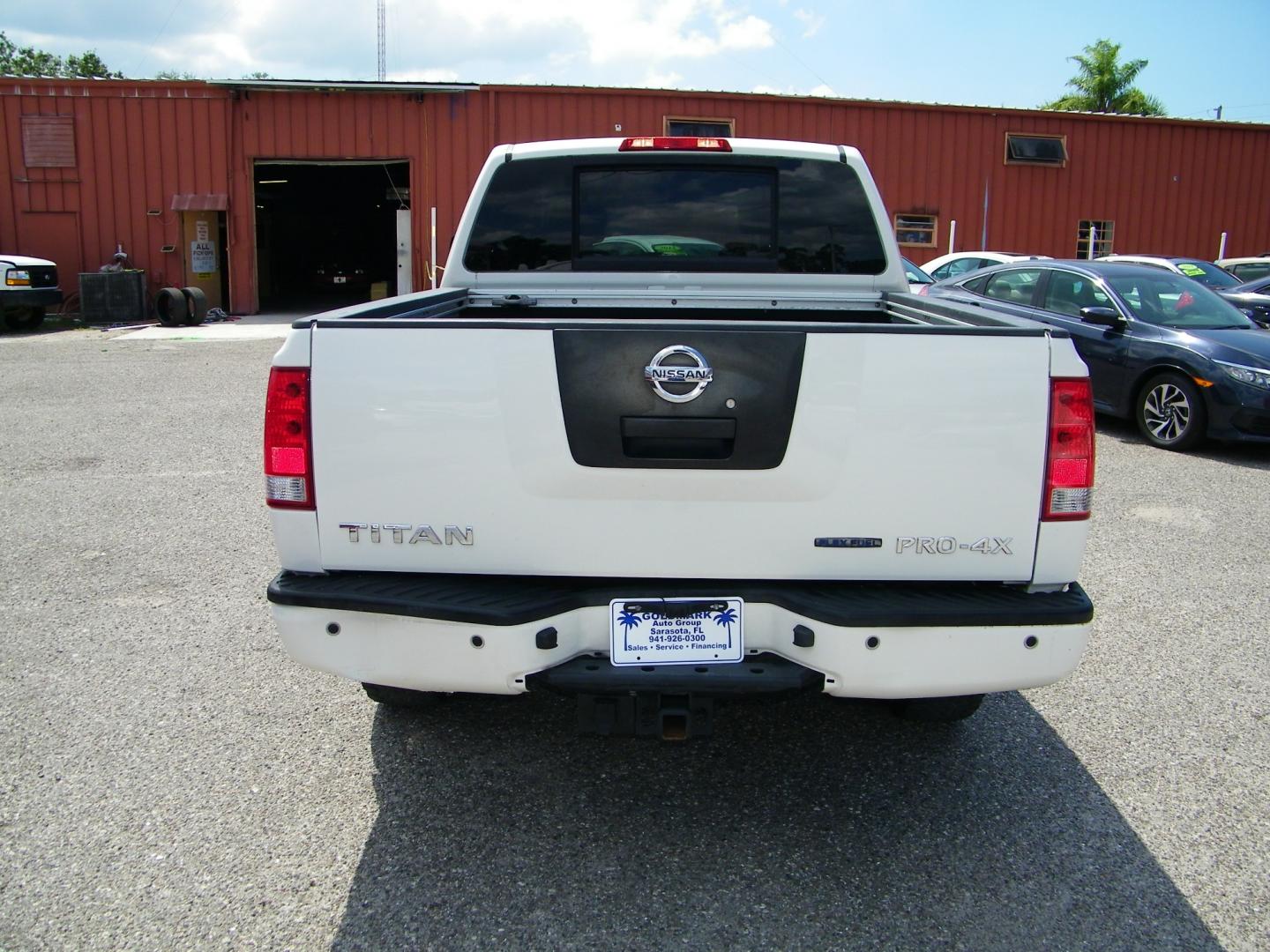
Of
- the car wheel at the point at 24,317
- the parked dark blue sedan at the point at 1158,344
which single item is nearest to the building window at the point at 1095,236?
the parked dark blue sedan at the point at 1158,344

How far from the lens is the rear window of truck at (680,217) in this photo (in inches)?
168

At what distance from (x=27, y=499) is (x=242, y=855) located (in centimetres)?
490

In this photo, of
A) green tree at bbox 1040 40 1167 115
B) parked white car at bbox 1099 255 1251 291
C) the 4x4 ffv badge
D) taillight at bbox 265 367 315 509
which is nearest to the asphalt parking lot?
taillight at bbox 265 367 315 509

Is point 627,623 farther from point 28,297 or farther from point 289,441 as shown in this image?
point 28,297

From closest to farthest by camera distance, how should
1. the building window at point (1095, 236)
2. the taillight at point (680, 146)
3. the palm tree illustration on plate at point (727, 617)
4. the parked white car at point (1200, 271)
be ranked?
the palm tree illustration on plate at point (727, 617) < the taillight at point (680, 146) < the parked white car at point (1200, 271) < the building window at point (1095, 236)

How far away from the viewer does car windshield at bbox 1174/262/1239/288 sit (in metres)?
13.7

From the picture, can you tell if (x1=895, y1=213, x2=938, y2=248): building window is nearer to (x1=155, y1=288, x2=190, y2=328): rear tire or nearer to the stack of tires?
the stack of tires

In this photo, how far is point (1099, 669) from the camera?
432 centimetres

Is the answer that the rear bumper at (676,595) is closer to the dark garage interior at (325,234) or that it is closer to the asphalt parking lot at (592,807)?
the asphalt parking lot at (592,807)

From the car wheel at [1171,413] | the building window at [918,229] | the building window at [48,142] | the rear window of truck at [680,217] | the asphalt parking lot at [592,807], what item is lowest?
the asphalt parking lot at [592,807]

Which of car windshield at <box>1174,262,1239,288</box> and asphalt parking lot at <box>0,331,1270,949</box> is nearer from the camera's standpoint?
asphalt parking lot at <box>0,331,1270,949</box>

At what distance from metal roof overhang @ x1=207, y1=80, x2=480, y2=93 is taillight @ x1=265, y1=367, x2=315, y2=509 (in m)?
20.0

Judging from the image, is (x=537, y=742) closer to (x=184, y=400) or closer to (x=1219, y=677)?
(x=1219, y=677)

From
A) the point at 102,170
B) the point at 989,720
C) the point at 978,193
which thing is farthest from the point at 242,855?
the point at 978,193
